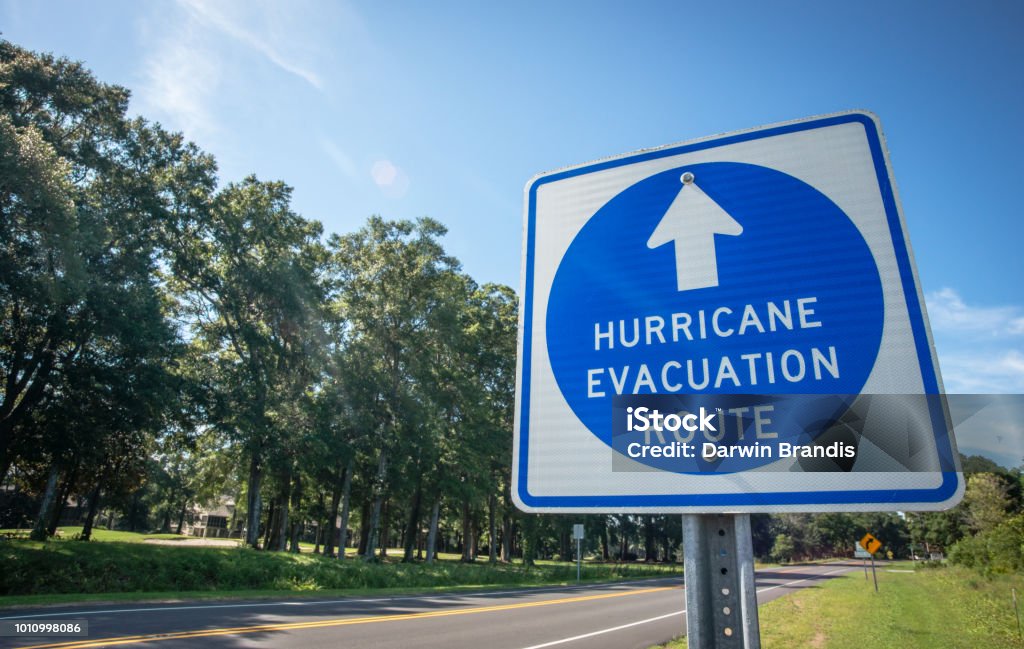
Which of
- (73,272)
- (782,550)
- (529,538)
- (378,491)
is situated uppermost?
(73,272)

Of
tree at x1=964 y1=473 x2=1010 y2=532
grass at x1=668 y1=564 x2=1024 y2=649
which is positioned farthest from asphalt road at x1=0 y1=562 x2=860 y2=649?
tree at x1=964 y1=473 x2=1010 y2=532

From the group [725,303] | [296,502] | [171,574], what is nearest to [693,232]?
[725,303]

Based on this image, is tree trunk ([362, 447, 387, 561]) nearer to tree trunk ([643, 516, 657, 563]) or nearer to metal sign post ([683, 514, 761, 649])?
metal sign post ([683, 514, 761, 649])

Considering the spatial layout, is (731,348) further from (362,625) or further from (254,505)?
(254,505)

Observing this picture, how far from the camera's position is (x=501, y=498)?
45.9m

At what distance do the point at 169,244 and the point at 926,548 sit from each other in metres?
107

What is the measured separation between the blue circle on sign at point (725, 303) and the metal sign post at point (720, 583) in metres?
0.18

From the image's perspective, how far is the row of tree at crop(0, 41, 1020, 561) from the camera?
18.0 meters

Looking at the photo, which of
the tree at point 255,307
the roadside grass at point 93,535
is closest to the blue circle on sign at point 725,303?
the roadside grass at point 93,535

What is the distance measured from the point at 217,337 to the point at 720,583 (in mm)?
31609

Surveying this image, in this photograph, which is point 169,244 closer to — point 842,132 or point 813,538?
point 842,132

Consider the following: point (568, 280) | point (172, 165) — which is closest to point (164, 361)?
point (172, 165)

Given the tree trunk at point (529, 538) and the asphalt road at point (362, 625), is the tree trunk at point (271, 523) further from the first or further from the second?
the asphalt road at point (362, 625)

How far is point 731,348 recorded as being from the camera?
1.23 meters
